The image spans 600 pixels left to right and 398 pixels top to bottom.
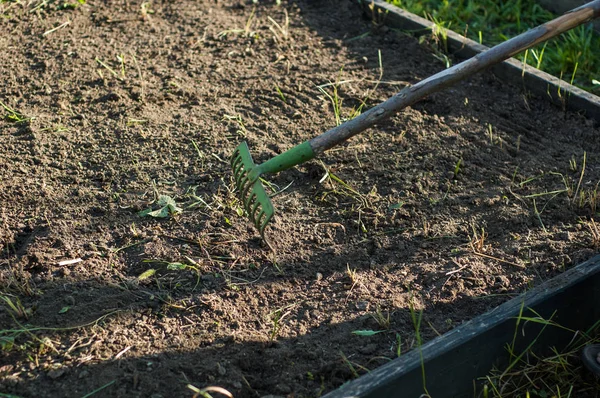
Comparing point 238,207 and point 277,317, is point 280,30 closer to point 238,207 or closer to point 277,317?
point 238,207

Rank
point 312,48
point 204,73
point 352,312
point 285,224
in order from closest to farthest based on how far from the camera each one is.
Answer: point 352,312, point 285,224, point 204,73, point 312,48

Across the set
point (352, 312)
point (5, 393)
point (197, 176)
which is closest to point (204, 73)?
point (197, 176)

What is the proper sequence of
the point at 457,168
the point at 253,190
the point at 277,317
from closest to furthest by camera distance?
the point at 277,317, the point at 253,190, the point at 457,168

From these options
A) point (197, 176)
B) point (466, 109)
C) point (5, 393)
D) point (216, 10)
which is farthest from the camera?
point (216, 10)

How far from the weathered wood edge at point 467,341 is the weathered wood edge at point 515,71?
1333 mm

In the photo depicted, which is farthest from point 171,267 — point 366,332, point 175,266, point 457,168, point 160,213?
point 457,168

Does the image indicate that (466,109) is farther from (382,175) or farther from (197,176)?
(197,176)

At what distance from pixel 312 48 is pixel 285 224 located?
156cm

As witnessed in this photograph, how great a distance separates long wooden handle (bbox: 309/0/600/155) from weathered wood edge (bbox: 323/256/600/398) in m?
0.77

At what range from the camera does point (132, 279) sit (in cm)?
270

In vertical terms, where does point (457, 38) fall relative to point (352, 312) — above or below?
above

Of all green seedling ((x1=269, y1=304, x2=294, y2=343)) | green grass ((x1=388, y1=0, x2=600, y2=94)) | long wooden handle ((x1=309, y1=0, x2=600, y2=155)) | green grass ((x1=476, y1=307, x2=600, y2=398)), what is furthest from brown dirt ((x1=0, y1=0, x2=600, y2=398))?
long wooden handle ((x1=309, y1=0, x2=600, y2=155))

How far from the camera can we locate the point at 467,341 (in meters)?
2.27

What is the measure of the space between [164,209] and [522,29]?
8.65 feet
